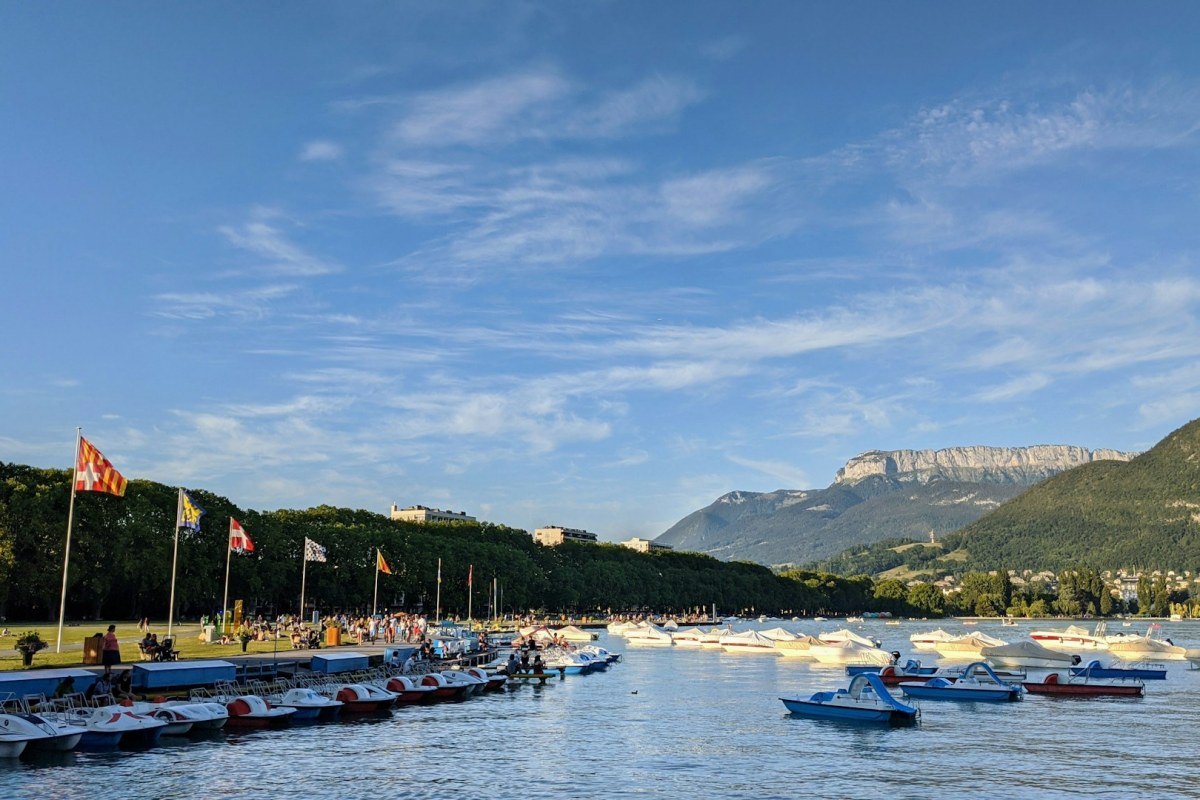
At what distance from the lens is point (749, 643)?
155875mm

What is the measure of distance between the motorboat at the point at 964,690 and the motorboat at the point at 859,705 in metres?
15.3

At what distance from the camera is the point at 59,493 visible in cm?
11462

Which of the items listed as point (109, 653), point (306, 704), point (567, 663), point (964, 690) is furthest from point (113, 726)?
point (964, 690)

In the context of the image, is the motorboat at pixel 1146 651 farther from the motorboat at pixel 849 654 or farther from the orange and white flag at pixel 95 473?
the orange and white flag at pixel 95 473

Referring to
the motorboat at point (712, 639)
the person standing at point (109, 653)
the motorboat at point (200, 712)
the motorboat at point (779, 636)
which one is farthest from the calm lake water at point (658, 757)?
the motorboat at point (712, 639)

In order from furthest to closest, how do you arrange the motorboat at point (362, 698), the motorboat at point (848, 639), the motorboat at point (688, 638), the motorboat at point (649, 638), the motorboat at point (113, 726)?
the motorboat at point (649, 638) < the motorboat at point (688, 638) < the motorboat at point (848, 639) < the motorboat at point (362, 698) < the motorboat at point (113, 726)

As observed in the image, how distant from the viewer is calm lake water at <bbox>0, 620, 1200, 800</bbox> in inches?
1612

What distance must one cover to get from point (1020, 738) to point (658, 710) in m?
22.9

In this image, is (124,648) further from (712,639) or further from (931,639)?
(931,639)

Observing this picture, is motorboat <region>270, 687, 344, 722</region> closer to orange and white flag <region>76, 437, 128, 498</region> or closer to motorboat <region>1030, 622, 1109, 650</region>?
orange and white flag <region>76, 437, 128, 498</region>

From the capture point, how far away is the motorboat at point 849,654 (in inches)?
4707

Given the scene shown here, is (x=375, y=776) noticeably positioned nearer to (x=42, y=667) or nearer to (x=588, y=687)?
(x=42, y=667)

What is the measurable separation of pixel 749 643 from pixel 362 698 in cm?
10191

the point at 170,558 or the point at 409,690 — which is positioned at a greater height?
the point at 170,558
